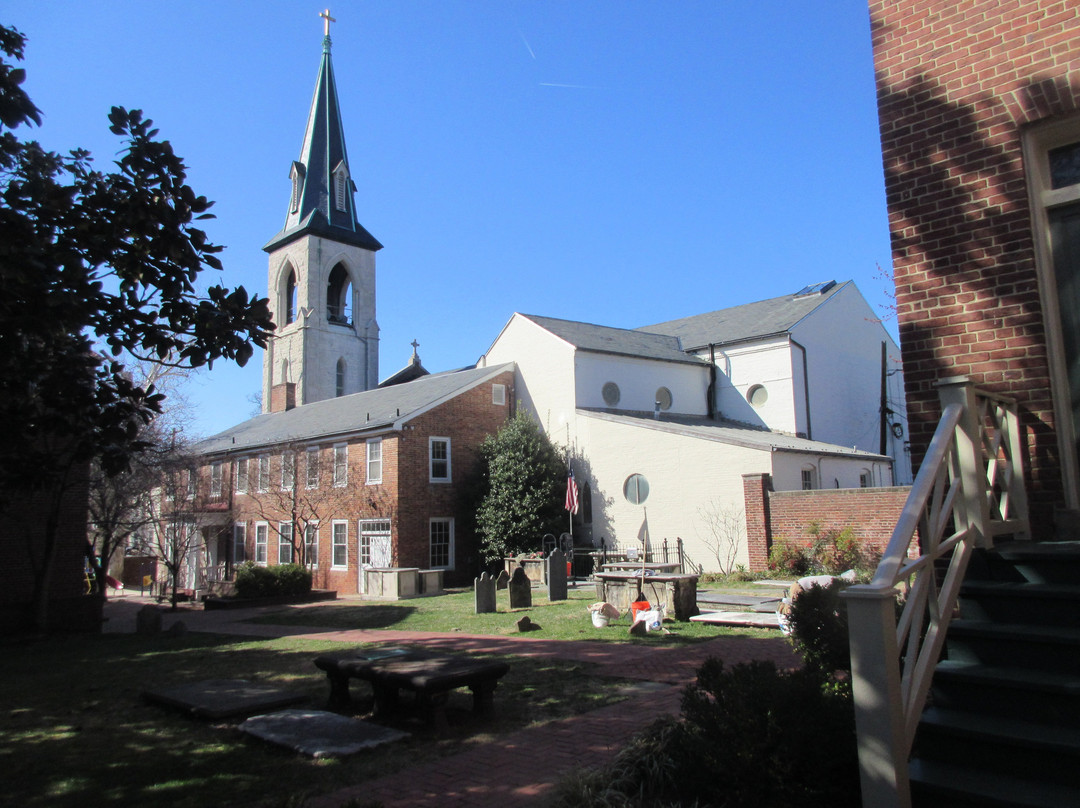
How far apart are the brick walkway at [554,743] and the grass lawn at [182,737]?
0.86 feet

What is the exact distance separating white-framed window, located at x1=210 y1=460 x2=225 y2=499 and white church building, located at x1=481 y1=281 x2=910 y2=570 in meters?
14.2

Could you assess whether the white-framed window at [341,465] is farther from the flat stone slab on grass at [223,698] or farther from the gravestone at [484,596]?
the flat stone slab on grass at [223,698]

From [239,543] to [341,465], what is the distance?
9.34m

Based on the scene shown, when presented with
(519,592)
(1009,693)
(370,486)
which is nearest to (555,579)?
(519,592)

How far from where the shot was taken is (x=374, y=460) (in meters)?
28.1

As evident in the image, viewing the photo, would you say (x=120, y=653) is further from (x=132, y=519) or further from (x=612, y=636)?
(x=132, y=519)

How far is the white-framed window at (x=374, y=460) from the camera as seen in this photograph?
91.3 ft

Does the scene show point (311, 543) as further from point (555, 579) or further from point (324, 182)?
point (324, 182)

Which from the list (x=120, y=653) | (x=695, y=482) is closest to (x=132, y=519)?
(x=120, y=653)

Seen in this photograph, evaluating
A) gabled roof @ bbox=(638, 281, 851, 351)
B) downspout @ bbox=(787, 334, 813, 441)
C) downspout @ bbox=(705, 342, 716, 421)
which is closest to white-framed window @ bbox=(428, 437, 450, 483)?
downspout @ bbox=(705, 342, 716, 421)

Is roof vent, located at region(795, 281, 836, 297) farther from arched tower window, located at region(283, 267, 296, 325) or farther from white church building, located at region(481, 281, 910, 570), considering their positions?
arched tower window, located at region(283, 267, 296, 325)

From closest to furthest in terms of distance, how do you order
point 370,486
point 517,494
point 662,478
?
point 662,478 → point 517,494 → point 370,486

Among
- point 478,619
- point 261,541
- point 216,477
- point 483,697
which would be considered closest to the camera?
point 483,697

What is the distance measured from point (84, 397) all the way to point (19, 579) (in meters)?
14.2
